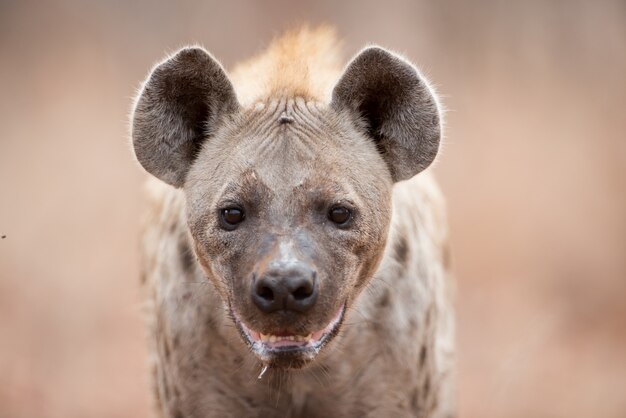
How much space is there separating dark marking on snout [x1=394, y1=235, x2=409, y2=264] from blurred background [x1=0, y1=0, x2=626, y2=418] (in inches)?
111

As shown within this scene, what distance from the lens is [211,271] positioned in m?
3.10

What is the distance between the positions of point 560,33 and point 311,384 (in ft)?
17.7

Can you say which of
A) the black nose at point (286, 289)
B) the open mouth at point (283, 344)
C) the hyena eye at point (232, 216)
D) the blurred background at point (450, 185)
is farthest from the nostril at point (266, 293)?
the blurred background at point (450, 185)

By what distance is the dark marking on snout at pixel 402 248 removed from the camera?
3430 mm

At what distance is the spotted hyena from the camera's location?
2.89 meters

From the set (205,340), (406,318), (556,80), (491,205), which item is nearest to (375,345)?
(406,318)

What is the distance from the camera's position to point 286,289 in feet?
8.95

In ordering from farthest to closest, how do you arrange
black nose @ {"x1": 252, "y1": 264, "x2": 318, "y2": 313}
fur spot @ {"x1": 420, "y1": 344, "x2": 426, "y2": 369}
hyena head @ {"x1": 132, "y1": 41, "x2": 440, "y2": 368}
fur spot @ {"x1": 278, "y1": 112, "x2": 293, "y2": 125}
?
fur spot @ {"x1": 420, "y1": 344, "x2": 426, "y2": 369} < fur spot @ {"x1": 278, "y1": 112, "x2": 293, "y2": 125} < hyena head @ {"x1": 132, "y1": 41, "x2": 440, "y2": 368} < black nose @ {"x1": 252, "y1": 264, "x2": 318, "y2": 313}

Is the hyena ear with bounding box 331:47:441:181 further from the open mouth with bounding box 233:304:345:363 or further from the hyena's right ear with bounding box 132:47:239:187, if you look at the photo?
the open mouth with bounding box 233:304:345:363

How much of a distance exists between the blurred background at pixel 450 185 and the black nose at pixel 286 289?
352 centimetres

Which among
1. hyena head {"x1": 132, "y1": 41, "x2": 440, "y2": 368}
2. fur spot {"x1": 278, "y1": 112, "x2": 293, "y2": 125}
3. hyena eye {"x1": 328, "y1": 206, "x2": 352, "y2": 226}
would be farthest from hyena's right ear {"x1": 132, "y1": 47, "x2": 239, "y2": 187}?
hyena eye {"x1": 328, "y1": 206, "x2": 352, "y2": 226}

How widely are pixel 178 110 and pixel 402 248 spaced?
0.82m

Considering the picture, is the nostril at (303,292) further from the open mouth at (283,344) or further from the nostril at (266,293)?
the open mouth at (283,344)

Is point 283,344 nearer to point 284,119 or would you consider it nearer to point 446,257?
point 284,119
